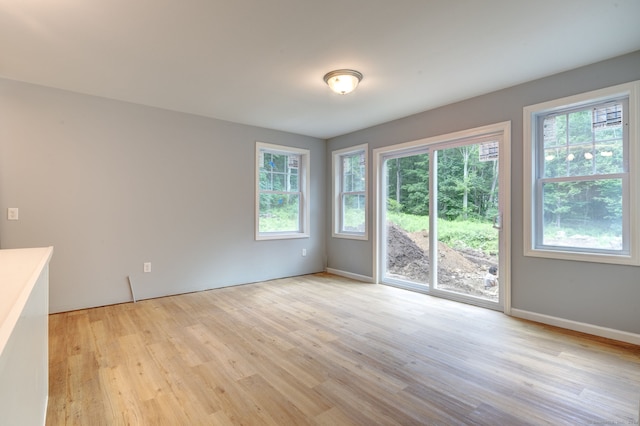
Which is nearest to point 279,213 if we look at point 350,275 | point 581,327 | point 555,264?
point 350,275

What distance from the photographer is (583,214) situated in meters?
2.97

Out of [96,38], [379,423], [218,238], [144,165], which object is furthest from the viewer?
[218,238]

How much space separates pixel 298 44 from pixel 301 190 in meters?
3.20

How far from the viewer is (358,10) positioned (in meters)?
2.08

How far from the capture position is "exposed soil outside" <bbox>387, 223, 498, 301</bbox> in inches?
147

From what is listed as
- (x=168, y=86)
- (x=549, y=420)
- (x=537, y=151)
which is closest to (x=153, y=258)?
(x=168, y=86)

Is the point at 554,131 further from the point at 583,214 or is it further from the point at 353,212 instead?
the point at 353,212

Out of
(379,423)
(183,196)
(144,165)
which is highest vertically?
(144,165)

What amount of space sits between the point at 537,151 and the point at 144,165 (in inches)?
182

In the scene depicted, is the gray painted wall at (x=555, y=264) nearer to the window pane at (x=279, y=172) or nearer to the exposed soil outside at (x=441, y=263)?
the exposed soil outside at (x=441, y=263)

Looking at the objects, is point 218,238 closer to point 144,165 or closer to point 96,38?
point 144,165

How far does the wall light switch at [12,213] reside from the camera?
3.16m

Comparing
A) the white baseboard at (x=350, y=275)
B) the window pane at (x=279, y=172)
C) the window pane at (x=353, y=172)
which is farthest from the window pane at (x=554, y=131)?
the window pane at (x=279, y=172)

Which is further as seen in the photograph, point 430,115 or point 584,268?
point 430,115
